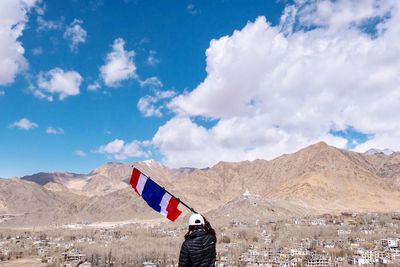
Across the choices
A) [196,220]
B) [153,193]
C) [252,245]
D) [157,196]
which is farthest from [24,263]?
[196,220]

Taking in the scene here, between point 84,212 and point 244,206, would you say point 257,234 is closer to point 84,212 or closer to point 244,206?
point 244,206

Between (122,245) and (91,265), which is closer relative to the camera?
(91,265)

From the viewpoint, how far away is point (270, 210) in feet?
477

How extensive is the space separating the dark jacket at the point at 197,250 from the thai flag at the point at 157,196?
4.60 m

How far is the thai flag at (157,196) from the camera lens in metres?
12.8

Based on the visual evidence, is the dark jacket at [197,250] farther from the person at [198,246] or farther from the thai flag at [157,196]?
the thai flag at [157,196]

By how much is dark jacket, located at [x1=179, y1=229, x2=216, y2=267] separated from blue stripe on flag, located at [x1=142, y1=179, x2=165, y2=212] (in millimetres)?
4807

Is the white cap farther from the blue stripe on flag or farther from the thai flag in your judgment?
the blue stripe on flag

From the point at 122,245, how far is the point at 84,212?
3366 inches

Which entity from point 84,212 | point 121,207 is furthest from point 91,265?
point 84,212

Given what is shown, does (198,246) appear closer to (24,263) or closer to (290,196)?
(24,263)

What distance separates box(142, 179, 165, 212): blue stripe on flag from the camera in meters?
12.9

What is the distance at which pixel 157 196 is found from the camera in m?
13.0

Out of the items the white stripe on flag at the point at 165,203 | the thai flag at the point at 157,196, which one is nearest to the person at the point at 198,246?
the thai flag at the point at 157,196
